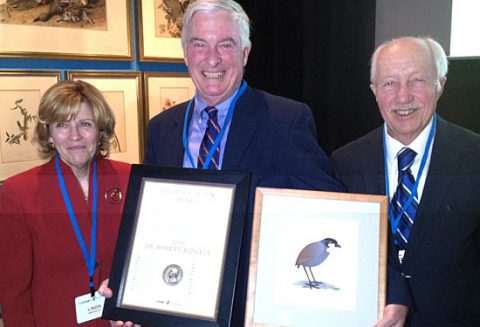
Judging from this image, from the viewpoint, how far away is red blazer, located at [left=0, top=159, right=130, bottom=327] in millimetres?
1978

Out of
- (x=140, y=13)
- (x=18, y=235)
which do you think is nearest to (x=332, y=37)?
(x=140, y=13)

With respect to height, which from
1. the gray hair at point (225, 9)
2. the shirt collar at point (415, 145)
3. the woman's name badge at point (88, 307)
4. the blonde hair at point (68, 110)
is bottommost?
the woman's name badge at point (88, 307)

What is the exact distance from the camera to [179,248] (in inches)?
60.7

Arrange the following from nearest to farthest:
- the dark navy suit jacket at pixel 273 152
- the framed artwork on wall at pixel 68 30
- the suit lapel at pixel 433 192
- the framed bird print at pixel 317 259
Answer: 1. the framed bird print at pixel 317 259
2. the dark navy suit jacket at pixel 273 152
3. the suit lapel at pixel 433 192
4. the framed artwork on wall at pixel 68 30

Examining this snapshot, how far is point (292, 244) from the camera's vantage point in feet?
4.82

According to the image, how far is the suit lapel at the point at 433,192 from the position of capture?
1855mm

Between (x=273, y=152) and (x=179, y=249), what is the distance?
530 millimetres

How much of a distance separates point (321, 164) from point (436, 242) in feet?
1.92

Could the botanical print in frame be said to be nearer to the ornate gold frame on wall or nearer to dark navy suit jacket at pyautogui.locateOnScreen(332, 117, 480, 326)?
the ornate gold frame on wall

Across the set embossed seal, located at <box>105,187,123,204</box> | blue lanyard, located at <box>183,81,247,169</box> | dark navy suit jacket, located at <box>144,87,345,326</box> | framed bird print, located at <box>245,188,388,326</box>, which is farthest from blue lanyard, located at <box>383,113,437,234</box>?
embossed seal, located at <box>105,187,123,204</box>

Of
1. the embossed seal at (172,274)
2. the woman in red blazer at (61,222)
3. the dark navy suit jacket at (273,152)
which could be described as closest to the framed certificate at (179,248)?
the embossed seal at (172,274)

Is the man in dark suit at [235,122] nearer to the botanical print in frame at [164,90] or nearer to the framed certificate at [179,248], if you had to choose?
the framed certificate at [179,248]

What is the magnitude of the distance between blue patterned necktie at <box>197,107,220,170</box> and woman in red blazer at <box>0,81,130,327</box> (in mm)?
559

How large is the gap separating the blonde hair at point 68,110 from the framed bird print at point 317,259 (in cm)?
108
